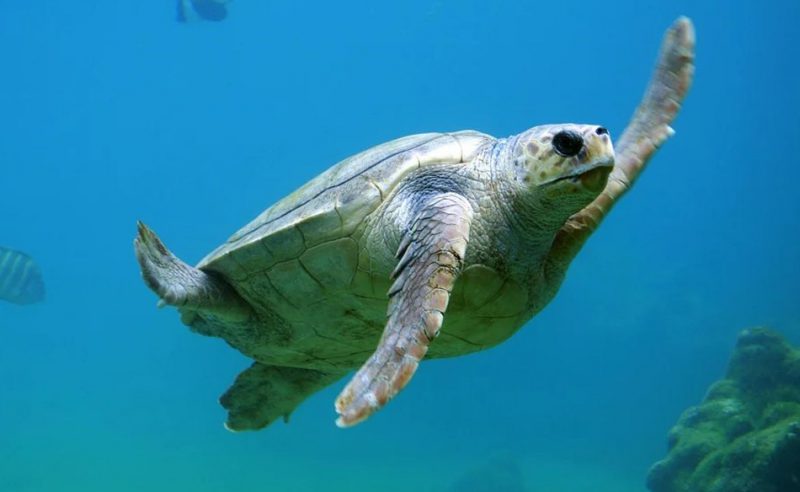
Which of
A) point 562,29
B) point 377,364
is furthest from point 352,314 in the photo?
point 562,29

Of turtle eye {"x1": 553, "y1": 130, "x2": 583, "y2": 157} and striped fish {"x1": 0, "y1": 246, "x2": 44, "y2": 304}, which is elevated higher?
striped fish {"x1": 0, "y1": 246, "x2": 44, "y2": 304}

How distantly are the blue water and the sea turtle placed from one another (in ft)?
87.7

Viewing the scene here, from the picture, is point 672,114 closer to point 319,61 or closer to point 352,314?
point 352,314

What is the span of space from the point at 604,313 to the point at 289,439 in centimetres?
2393

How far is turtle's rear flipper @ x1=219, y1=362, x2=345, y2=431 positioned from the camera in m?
4.63

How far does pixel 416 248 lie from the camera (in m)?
2.56

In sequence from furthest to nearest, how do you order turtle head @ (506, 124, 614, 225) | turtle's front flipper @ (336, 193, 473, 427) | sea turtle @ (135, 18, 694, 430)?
turtle head @ (506, 124, 614, 225)
sea turtle @ (135, 18, 694, 430)
turtle's front flipper @ (336, 193, 473, 427)

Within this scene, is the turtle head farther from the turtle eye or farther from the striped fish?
the striped fish

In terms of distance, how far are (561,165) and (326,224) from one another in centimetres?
119

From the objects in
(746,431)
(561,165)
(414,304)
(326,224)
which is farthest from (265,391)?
(746,431)

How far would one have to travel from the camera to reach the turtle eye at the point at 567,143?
2.57 m

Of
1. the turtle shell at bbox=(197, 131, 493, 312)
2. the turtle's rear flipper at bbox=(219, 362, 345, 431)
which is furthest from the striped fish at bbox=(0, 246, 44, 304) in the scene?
the turtle shell at bbox=(197, 131, 493, 312)

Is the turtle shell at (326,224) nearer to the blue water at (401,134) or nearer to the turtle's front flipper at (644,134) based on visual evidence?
the turtle's front flipper at (644,134)

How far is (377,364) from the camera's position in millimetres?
2139
